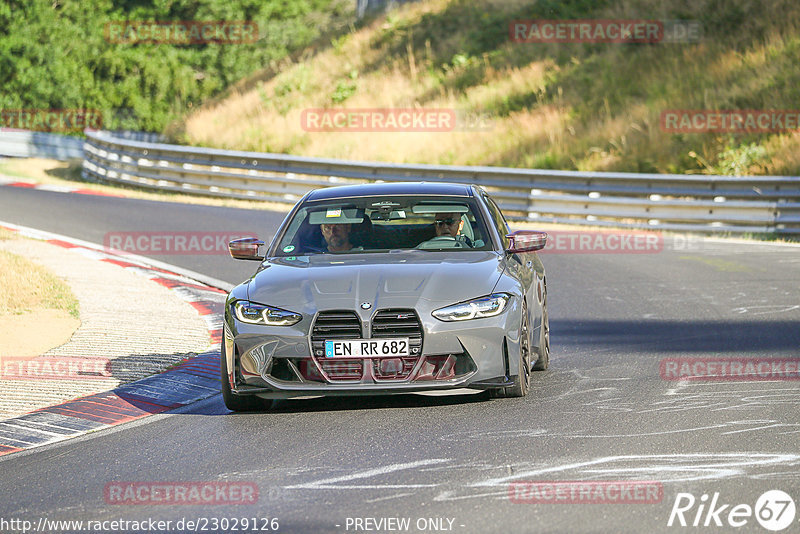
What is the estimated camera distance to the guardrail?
2192 cm

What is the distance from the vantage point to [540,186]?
80.4 ft

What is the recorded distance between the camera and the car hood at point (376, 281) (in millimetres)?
8172

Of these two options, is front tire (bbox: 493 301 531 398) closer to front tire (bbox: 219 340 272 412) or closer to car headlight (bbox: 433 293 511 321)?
car headlight (bbox: 433 293 511 321)


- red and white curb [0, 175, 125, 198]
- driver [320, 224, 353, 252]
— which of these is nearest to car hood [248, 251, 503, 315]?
driver [320, 224, 353, 252]

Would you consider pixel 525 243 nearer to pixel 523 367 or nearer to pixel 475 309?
pixel 523 367

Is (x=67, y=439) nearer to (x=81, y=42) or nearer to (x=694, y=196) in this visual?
(x=694, y=196)

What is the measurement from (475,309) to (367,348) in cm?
76

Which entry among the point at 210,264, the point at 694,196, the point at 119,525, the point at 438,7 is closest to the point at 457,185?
the point at 119,525

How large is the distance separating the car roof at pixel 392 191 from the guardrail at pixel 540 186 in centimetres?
1293

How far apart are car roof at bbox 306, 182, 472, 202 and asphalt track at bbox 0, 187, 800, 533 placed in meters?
1.60

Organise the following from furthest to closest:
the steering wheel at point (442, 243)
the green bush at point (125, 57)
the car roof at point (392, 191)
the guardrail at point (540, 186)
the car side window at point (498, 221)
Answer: the green bush at point (125, 57), the guardrail at point (540, 186), the car roof at point (392, 191), the car side window at point (498, 221), the steering wheel at point (442, 243)

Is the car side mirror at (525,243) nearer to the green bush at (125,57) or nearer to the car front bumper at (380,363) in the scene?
the car front bumper at (380,363)

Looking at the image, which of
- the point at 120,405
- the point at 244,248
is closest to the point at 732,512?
the point at 244,248

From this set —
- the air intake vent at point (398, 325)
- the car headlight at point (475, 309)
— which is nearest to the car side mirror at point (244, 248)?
the air intake vent at point (398, 325)
